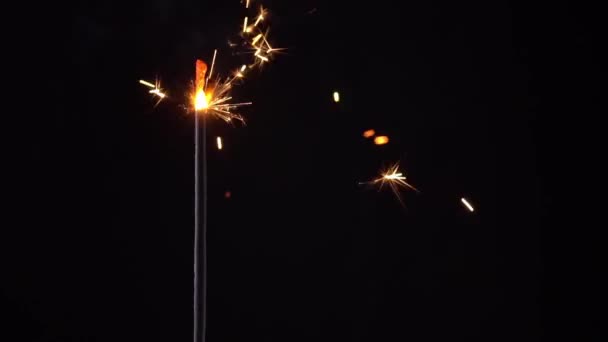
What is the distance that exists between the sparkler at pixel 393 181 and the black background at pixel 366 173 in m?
0.02

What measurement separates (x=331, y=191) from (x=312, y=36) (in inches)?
17.7

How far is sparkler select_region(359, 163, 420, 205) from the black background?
2 cm

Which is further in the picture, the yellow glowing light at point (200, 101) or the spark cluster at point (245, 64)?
the spark cluster at point (245, 64)

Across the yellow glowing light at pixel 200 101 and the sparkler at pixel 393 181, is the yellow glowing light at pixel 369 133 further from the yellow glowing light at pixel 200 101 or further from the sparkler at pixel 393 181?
the yellow glowing light at pixel 200 101

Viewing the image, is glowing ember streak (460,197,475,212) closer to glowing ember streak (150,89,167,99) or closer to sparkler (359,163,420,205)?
sparkler (359,163,420,205)

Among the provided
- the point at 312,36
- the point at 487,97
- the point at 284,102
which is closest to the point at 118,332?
the point at 284,102

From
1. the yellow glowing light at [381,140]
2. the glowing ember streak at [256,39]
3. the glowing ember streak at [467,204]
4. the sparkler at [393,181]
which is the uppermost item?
the glowing ember streak at [256,39]

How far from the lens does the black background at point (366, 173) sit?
130 cm

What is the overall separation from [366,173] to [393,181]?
9 centimetres

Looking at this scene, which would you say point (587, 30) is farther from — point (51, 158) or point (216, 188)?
point (51, 158)

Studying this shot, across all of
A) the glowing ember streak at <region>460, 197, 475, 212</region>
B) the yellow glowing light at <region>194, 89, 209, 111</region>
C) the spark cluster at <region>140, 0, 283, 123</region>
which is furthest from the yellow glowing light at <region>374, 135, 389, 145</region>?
the yellow glowing light at <region>194, 89, 209, 111</region>

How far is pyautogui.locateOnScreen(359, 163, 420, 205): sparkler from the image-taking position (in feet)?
4.54

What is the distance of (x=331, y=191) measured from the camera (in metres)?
1.39

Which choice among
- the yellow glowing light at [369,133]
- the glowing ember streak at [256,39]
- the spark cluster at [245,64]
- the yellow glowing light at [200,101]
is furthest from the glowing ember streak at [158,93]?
the yellow glowing light at [200,101]
